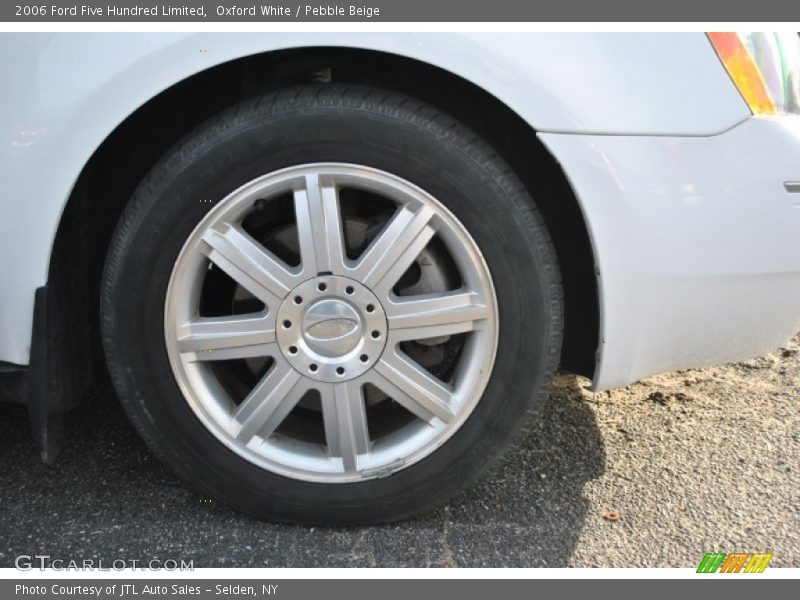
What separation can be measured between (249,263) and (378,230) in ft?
1.16

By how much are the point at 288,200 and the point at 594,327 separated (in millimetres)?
890

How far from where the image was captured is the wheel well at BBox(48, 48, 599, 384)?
1.91 metres

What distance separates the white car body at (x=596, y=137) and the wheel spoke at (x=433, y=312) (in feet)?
1.05

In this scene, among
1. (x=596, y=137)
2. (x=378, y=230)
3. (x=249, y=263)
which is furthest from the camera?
(x=378, y=230)

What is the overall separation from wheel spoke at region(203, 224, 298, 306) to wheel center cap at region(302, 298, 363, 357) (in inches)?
3.7

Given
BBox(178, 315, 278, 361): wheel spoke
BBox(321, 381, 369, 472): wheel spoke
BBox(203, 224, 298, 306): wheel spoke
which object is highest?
BBox(203, 224, 298, 306): wheel spoke

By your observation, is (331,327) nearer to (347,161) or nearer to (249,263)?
(249,263)

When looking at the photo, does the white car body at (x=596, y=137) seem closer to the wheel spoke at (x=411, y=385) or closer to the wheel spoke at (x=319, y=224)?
the wheel spoke at (x=319, y=224)

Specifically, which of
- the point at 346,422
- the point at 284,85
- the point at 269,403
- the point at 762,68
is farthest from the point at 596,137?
the point at 269,403

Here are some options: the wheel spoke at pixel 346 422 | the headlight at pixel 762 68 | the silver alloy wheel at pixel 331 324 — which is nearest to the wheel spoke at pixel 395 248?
the silver alloy wheel at pixel 331 324

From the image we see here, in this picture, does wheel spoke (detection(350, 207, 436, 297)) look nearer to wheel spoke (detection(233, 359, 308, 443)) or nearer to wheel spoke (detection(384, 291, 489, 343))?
wheel spoke (detection(384, 291, 489, 343))

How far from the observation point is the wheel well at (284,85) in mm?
1906

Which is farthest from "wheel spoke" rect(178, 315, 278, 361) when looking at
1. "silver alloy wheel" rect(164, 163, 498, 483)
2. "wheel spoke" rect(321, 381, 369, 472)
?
"wheel spoke" rect(321, 381, 369, 472)

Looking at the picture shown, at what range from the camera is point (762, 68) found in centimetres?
183
